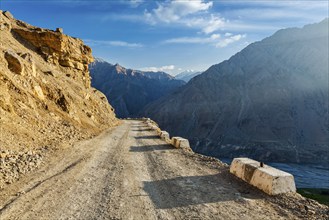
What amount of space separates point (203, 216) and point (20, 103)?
1724 cm

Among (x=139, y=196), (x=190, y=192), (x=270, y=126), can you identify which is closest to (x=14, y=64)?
(x=139, y=196)

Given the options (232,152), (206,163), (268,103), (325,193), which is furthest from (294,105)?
(206,163)

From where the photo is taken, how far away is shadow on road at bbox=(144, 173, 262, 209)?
31.7 ft

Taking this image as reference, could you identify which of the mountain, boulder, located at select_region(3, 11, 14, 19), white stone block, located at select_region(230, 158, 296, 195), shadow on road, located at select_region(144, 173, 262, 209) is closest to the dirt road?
shadow on road, located at select_region(144, 173, 262, 209)

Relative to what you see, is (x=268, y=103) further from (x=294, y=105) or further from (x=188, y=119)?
(x=188, y=119)

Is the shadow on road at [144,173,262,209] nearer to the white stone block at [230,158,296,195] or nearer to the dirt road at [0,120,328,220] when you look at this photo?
the dirt road at [0,120,328,220]

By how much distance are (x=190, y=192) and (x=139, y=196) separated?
1.99m

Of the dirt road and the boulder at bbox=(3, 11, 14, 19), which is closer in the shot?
the dirt road

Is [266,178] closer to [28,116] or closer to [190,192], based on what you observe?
[190,192]

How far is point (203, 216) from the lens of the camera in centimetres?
841

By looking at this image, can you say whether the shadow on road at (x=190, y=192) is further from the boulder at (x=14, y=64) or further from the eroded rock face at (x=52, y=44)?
the eroded rock face at (x=52, y=44)

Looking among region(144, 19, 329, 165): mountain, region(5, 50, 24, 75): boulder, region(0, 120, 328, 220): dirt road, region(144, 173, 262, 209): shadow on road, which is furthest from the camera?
region(144, 19, 329, 165): mountain

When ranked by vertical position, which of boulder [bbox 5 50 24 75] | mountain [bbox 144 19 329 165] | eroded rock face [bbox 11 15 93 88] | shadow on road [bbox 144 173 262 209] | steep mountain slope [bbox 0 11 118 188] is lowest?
mountain [bbox 144 19 329 165]

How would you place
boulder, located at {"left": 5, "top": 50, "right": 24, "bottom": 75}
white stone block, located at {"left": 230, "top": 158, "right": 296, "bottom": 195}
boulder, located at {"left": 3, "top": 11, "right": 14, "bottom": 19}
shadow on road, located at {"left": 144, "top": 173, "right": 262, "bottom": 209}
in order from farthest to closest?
boulder, located at {"left": 3, "top": 11, "right": 14, "bottom": 19} < boulder, located at {"left": 5, "top": 50, "right": 24, "bottom": 75} < white stone block, located at {"left": 230, "top": 158, "right": 296, "bottom": 195} < shadow on road, located at {"left": 144, "top": 173, "right": 262, "bottom": 209}
